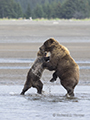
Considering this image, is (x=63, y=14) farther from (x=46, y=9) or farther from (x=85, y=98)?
(x=85, y=98)

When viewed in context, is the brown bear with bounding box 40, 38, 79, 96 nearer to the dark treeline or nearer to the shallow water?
the shallow water

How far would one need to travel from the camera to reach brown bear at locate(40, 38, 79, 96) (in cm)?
751

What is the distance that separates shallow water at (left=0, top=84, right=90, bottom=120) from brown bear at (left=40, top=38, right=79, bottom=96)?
0.82 ft

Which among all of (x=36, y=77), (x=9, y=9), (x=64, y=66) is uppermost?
(x=64, y=66)

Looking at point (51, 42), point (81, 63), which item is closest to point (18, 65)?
point (81, 63)

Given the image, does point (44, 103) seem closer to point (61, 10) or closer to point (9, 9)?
point (9, 9)

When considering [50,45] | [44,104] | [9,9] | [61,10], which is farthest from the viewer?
[61,10]

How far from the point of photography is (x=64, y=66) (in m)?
7.68

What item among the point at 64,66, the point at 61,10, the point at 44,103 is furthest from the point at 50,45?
the point at 61,10

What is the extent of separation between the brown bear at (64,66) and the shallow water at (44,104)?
251 millimetres

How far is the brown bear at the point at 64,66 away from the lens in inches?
296

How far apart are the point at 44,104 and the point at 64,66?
980mm

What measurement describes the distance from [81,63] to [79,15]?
52.3 m

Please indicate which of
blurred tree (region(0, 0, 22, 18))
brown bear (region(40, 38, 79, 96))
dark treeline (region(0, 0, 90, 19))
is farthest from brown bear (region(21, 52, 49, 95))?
blurred tree (region(0, 0, 22, 18))
